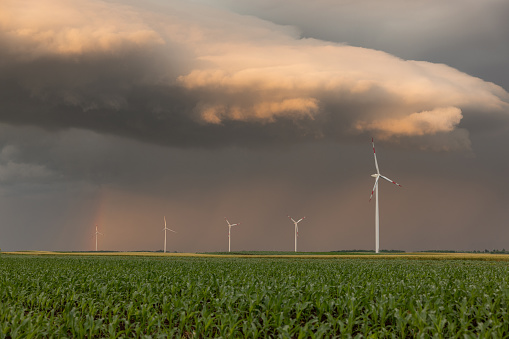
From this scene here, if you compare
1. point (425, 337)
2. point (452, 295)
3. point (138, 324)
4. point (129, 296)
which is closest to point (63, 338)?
point (138, 324)

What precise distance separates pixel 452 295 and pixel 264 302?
918 centimetres

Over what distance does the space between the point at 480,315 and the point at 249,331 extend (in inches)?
340

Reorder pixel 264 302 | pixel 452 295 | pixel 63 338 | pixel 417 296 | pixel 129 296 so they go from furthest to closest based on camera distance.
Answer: pixel 129 296 → pixel 452 295 → pixel 417 296 → pixel 264 302 → pixel 63 338

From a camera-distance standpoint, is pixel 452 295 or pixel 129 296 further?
pixel 129 296

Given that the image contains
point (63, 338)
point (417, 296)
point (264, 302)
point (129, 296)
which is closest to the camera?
point (63, 338)

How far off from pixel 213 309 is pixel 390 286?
1006cm

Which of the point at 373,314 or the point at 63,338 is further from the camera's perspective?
the point at 373,314

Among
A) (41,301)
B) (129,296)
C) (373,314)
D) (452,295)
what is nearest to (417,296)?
(452,295)

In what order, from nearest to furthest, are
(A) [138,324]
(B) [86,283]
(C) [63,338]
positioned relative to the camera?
(C) [63,338], (A) [138,324], (B) [86,283]

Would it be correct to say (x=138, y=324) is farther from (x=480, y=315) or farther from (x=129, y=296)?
(x=480, y=315)

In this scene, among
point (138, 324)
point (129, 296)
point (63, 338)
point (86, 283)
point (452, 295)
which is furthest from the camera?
point (86, 283)

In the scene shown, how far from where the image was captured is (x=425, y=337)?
50.5ft

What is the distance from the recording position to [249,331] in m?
15.6

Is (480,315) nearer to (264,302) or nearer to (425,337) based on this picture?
(425,337)
